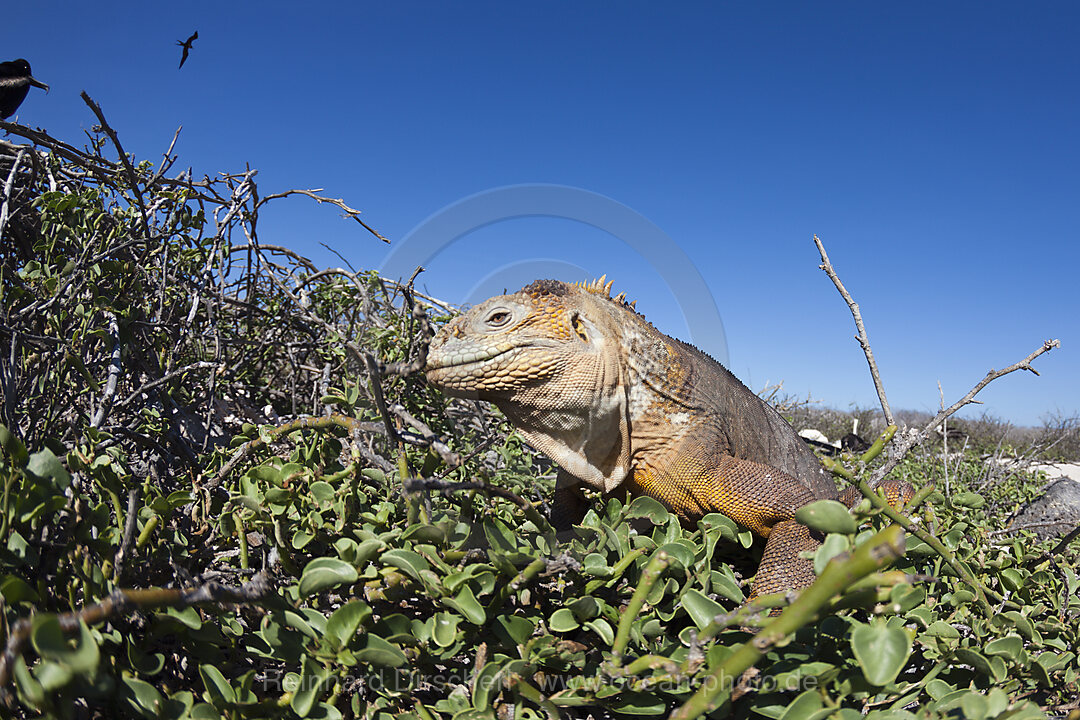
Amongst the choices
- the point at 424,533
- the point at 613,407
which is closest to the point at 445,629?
the point at 424,533

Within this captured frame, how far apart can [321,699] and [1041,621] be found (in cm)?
190

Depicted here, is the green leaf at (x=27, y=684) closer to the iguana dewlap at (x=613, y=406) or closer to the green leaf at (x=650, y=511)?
the green leaf at (x=650, y=511)

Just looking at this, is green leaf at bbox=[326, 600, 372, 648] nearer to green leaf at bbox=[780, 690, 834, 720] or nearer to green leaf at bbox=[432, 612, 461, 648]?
green leaf at bbox=[432, 612, 461, 648]

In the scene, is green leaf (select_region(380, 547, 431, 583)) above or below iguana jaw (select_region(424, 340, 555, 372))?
below

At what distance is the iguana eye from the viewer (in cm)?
255

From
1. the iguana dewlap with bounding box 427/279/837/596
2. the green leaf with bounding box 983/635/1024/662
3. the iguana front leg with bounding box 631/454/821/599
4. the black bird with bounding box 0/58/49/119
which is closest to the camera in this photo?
the green leaf with bounding box 983/635/1024/662

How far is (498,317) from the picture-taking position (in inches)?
102

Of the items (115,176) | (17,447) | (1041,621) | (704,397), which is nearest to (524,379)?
(704,397)

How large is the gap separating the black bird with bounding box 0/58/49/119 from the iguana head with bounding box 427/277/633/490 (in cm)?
388

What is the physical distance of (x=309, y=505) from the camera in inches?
59.7

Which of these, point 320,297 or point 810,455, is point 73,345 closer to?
point 320,297

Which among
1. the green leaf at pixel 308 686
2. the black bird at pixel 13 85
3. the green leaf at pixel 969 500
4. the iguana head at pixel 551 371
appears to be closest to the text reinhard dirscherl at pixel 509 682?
the green leaf at pixel 308 686

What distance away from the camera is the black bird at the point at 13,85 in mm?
4062

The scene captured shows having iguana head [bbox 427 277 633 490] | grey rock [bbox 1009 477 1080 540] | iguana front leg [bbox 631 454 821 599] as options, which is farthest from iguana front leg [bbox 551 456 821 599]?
grey rock [bbox 1009 477 1080 540]
